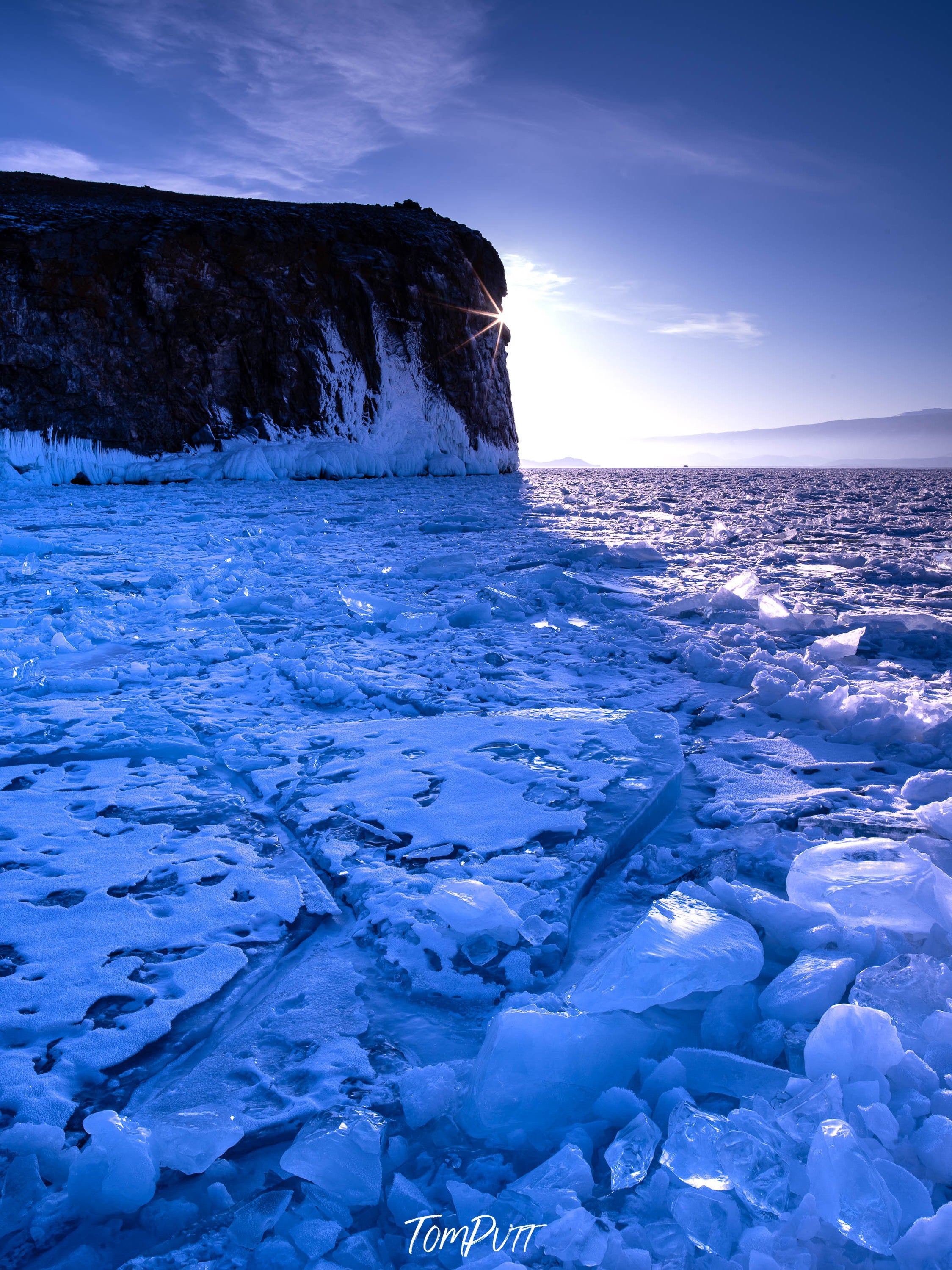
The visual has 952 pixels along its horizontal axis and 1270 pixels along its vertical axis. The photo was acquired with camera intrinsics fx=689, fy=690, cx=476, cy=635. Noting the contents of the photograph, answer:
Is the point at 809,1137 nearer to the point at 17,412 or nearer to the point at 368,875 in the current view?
the point at 368,875

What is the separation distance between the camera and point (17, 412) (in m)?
14.1

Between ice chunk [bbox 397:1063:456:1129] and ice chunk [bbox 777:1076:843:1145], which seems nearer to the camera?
ice chunk [bbox 777:1076:843:1145]

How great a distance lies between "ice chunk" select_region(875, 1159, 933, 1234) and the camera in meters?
0.63

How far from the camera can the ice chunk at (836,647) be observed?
254 cm

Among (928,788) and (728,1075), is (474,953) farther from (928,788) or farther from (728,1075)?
(928,788)

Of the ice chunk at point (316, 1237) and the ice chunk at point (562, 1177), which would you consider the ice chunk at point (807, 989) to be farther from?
the ice chunk at point (316, 1237)

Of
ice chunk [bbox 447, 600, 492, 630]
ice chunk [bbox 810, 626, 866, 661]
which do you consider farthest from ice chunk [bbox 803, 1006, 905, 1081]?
ice chunk [bbox 447, 600, 492, 630]

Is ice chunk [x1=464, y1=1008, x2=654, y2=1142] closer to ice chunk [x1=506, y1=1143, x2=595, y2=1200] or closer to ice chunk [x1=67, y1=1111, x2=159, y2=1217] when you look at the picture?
ice chunk [x1=506, y1=1143, x2=595, y2=1200]

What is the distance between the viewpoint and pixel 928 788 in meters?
1.52

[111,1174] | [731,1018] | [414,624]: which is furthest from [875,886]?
[414,624]

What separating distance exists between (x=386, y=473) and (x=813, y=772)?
724 inches

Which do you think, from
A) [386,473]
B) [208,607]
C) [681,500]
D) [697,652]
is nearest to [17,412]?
[386,473]

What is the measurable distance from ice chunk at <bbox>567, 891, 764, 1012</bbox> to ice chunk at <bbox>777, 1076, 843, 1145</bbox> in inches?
7.4

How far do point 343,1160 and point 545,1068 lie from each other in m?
0.25
